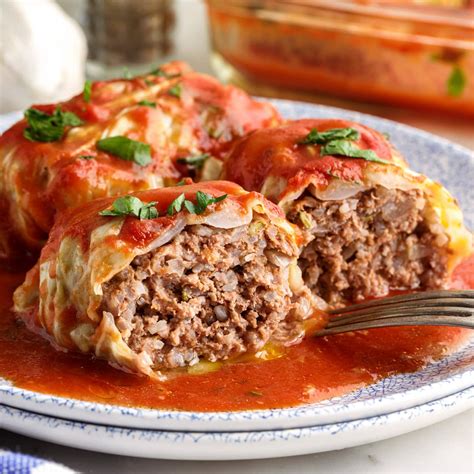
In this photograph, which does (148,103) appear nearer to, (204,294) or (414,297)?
(204,294)

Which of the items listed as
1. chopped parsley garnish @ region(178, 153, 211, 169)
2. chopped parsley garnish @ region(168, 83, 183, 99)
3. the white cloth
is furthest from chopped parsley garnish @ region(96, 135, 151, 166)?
the white cloth

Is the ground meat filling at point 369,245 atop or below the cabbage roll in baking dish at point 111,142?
below

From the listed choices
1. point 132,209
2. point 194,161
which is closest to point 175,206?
point 132,209

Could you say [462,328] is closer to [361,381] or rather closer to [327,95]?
[361,381]

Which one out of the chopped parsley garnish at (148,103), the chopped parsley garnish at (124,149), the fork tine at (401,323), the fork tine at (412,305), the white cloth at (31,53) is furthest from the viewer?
the white cloth at (31,53)

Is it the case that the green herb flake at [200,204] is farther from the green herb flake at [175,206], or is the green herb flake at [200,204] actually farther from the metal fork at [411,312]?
the metal fork at [411,312]

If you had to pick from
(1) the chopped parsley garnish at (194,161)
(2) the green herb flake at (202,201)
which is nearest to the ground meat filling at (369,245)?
(2) the green herb flake at (202,201)

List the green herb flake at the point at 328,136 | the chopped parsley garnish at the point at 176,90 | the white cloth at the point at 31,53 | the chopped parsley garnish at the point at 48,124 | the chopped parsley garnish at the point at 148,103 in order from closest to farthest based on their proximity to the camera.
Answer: the green herb flake at the point at 328,136 < the chopped parsley garnish at the point at 48,124 < the chopped parsley garnish at the point at 148,103 < the chopped parsley garnish at the point at 176,90 < the white cloth at the point at 31,53
